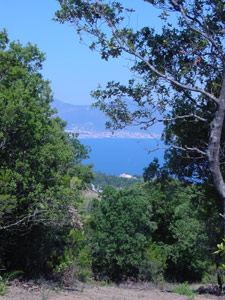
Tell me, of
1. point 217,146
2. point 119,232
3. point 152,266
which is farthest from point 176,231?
point 217,146

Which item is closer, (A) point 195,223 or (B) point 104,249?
(B) point 104,249

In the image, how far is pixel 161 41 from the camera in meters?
7.36

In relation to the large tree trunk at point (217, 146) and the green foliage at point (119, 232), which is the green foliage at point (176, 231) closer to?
the green foliage at point (119, 232)

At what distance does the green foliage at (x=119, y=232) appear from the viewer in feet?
82.8

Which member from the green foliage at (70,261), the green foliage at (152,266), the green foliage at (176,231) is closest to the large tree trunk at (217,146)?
the green foliage at (70,261)

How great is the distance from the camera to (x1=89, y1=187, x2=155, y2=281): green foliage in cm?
2523

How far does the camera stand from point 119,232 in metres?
25.4

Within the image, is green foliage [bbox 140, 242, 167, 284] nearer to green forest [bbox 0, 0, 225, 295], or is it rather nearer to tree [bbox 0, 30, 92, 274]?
green forest [bbox 0, 0, 225, 295]

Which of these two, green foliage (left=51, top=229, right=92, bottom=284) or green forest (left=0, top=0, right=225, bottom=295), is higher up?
green forest (left=0, top=0, right=225, bottom=295)

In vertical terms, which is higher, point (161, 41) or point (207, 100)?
point (161, 41)

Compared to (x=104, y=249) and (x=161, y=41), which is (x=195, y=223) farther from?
(x=161, y=41)

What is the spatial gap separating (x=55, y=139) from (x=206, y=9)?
529cm

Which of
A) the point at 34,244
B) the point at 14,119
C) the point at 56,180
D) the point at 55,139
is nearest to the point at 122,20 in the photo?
the point at 14,119

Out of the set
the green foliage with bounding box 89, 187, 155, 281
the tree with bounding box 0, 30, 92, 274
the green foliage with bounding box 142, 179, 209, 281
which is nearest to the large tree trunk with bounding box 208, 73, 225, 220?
the tree with bounding box 0, 30, 92, 274
